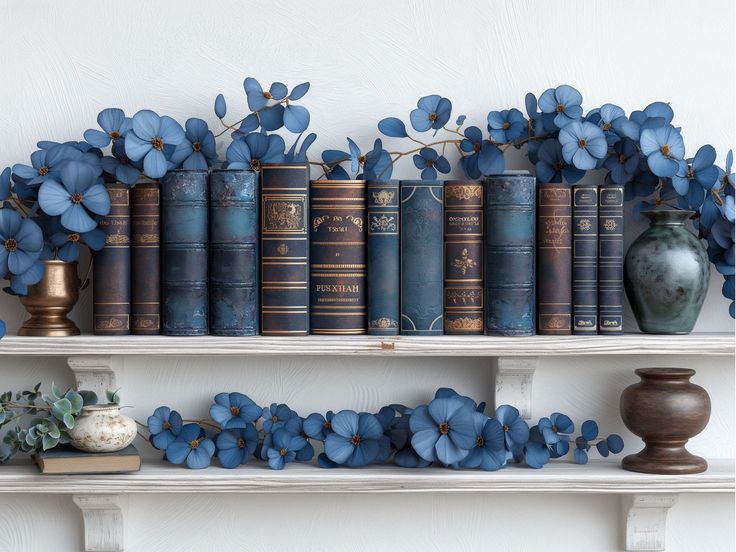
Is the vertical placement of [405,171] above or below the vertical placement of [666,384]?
above

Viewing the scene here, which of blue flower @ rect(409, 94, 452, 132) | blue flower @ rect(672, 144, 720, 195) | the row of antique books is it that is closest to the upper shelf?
the row of antique books

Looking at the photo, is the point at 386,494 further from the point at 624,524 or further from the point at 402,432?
the point at 624,524

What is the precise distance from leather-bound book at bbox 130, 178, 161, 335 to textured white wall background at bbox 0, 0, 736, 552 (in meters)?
0.16

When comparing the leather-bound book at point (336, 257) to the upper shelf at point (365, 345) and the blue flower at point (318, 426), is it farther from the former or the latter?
the blue flower at point (318, 426)

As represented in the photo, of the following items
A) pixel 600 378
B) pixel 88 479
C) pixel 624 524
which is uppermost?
pixel 600 378

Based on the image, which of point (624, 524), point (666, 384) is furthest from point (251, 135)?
point (624, 524)

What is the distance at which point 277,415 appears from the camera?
1553mm

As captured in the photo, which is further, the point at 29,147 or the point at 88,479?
the point at 29,147

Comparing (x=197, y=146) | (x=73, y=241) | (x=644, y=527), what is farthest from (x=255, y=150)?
(x=644, y=527)

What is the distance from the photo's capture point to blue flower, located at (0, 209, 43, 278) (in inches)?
55.9

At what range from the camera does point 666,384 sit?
1473 millimetres

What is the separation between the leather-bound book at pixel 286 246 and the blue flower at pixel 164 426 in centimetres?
22

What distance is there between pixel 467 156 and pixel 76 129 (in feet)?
2.12

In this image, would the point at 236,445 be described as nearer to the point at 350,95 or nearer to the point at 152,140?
the point at 152,140
